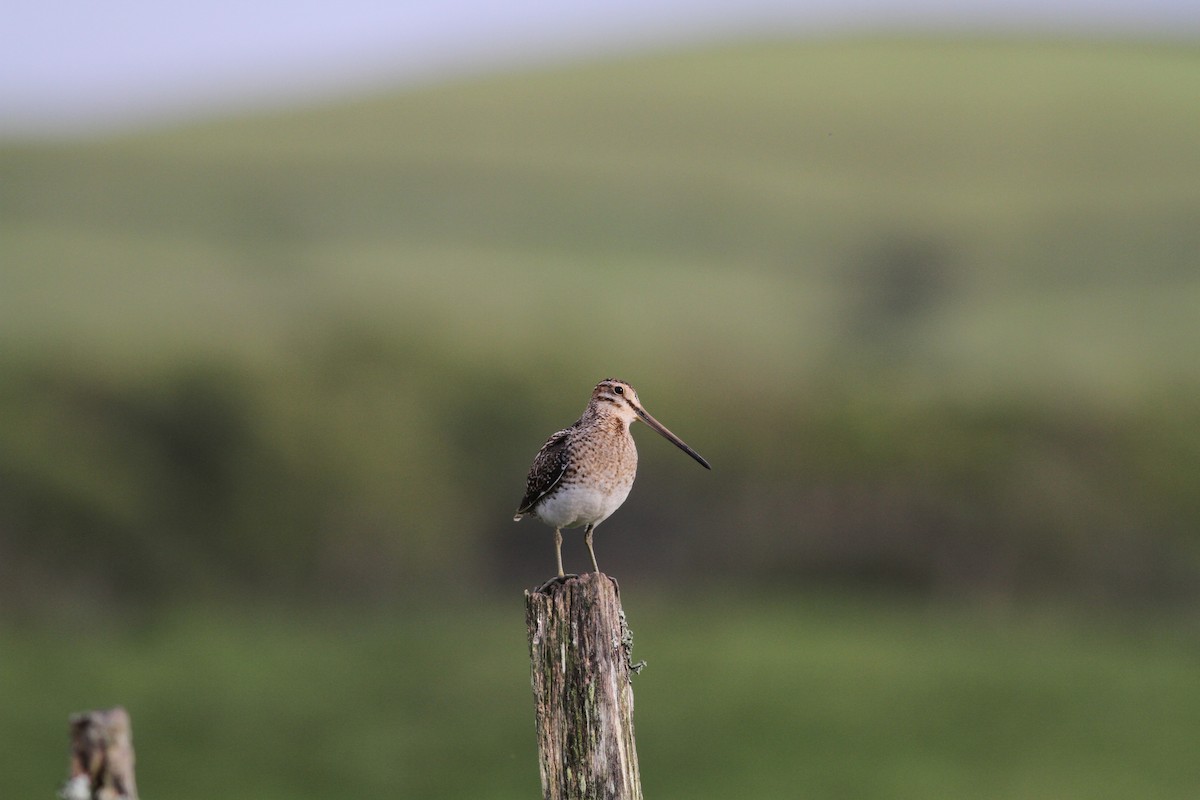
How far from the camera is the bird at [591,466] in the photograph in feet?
21.3

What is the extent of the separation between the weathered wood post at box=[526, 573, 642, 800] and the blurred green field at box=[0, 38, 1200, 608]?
17.7 metres

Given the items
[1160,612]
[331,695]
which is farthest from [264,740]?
[1160,612]

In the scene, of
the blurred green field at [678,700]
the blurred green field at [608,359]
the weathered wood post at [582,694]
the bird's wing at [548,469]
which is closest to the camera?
the weathered wood post at [582,694]

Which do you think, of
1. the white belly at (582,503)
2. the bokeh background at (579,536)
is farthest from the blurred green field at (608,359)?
the white belly at (582,503)

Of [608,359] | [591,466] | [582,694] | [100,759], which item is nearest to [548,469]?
[591,466]

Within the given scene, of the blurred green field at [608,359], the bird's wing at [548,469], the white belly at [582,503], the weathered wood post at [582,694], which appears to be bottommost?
the weathered wood post at [582,694]

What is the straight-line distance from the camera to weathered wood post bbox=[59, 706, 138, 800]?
3656 mm

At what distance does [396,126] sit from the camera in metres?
53.2

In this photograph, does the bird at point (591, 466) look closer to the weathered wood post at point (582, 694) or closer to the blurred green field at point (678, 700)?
the weathered wood post at point (582, 694)

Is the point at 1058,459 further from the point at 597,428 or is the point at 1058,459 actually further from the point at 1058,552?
the point at 597,428

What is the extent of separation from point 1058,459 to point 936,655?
4.34 m

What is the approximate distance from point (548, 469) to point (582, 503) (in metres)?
Result: 0.27

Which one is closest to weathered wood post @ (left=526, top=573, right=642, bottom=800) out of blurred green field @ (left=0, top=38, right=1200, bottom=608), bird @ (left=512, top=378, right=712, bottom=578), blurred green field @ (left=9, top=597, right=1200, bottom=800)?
bird @ (left=512, top=378, right=712, bottom=578)

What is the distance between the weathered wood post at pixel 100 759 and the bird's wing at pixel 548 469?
3115 mm
